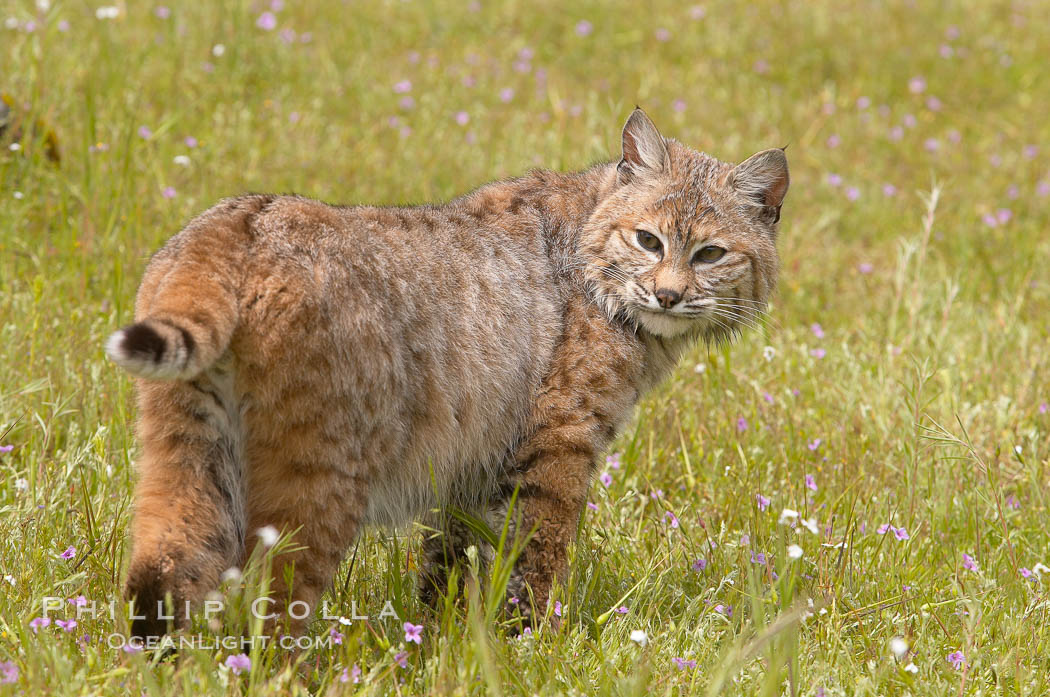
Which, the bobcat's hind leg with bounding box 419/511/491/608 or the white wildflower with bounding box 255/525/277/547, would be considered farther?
the bobcat's hind leg with bounding box 419/511/491/608

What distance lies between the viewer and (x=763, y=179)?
177 inches

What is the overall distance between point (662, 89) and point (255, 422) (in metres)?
7.61

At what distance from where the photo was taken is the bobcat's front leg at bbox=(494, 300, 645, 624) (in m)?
3.82

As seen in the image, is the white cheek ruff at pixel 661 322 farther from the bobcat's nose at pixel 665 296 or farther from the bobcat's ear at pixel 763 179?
the bobcat's ear at pixel 763 179

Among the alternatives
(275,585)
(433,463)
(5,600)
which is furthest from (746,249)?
(5,600)

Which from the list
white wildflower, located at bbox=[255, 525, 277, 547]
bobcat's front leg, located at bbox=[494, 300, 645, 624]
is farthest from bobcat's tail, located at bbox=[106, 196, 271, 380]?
bobcat's front leg, located at bbox=[494, 300, 645, 624]

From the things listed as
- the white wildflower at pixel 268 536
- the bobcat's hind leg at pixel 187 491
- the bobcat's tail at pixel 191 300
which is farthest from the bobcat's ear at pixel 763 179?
the white wildflower at pixel 268 536

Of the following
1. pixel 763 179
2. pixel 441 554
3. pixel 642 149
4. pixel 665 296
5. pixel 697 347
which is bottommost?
pixel 441 554

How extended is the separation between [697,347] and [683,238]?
1.31 metres

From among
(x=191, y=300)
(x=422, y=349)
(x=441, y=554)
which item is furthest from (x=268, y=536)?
(x=441, y=554)

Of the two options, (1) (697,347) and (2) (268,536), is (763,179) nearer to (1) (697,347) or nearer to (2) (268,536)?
(1) (697,347)

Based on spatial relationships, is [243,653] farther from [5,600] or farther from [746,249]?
A: [746,249]

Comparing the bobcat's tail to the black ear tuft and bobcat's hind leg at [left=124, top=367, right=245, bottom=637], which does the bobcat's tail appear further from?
the black ear tuft

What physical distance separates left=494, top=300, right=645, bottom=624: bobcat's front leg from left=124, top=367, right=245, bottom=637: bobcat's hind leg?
105cm
